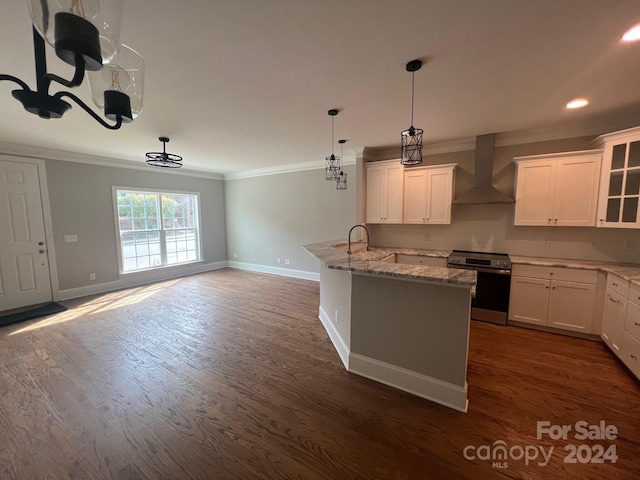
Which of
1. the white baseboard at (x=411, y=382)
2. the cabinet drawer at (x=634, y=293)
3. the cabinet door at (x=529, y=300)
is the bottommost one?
the white baseboard at (x=411, y=382)

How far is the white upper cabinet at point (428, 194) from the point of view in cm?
396

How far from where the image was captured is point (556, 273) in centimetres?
316

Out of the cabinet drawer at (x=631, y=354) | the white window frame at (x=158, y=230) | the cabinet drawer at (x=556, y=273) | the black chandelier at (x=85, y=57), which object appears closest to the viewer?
the black chandelier at (x=85, y=57)

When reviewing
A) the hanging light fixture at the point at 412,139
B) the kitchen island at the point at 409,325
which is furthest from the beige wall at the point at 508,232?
the kitchen island at the point at 409,325

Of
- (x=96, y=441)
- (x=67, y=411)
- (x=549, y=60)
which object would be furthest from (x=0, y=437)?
(x=549, y=60)

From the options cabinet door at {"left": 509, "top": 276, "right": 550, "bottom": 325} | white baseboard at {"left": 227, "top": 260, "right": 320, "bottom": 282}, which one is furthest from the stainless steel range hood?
white baseboard at {"left": 227, "top": 260, "right": 320, "bottom": 282}

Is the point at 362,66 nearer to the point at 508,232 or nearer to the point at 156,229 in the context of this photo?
the point at 508,232

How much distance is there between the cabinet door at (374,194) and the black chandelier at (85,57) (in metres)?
3.72

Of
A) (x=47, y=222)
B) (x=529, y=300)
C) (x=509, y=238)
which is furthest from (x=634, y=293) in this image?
(x=47, y=222)

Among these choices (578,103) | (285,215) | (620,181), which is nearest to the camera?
(578,103)

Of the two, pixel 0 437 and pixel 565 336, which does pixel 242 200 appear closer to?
pixel 0 437

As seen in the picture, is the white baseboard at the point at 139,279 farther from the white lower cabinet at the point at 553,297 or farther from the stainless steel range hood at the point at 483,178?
the white lower cabinet at the point at 553,297

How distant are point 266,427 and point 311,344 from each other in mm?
1193

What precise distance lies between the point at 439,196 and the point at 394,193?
699mm
